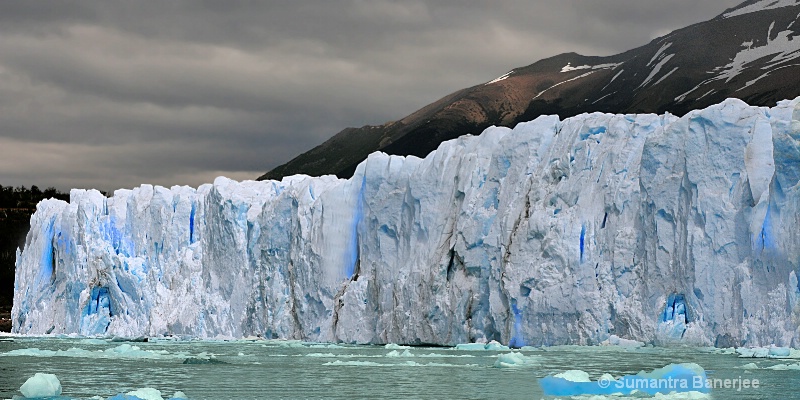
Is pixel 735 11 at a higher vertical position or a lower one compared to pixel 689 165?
higher

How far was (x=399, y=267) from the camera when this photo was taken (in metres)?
35.0

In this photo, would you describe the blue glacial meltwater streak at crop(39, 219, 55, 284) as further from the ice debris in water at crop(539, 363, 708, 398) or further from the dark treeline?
the ice debris in water at crop(539, 363, 708, 398)

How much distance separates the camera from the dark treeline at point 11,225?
8012 centimetres

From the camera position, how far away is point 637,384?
15617 mm

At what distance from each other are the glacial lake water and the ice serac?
189cm

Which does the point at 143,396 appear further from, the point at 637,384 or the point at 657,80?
the point at 657,80

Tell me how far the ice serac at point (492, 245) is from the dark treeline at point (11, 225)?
31.3 m

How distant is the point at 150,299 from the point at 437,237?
16184mm

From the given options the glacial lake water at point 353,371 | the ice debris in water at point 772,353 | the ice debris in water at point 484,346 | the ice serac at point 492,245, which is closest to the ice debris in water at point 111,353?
the glacial lake water at point 353,371

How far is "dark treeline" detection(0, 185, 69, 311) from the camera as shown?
80125mm

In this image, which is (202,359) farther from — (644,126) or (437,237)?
(644,126)

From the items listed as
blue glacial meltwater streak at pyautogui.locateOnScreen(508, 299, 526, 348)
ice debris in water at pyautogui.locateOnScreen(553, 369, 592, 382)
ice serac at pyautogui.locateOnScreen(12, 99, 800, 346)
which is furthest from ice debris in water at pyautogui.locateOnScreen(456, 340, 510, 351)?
ice debris in water at pyautogui.locateOnScreen(553, 369, 592, 382)

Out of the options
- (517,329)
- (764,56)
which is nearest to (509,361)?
(517,329)

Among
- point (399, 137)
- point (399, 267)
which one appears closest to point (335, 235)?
point (399, 267)
